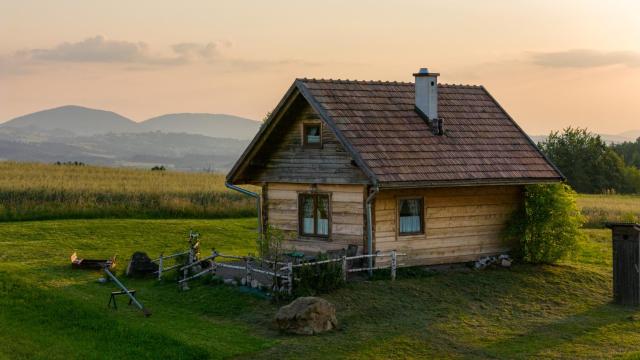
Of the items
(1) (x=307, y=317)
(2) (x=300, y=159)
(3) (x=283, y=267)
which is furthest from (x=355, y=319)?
(2) (x=300, y=159)

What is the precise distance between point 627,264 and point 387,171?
24.4 feet

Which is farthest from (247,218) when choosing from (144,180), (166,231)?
(144,180)

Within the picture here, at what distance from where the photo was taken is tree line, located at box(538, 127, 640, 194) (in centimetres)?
8444

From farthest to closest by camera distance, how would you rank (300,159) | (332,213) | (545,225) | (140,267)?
(545,225) < (300,159) < (140,267) < (332,213)

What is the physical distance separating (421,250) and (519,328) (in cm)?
574

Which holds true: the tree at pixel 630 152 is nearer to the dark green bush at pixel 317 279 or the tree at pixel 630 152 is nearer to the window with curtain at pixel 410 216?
the window with curtain at pixel 410 216

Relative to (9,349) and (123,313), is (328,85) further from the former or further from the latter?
(9,349)

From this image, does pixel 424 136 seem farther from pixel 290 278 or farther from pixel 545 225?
pixel 290 278

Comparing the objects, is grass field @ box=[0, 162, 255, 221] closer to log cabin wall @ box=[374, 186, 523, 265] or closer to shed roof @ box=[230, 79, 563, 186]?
shed roof @ box=[230, 79, 563, 186]

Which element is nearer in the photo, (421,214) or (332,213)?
(332,213)

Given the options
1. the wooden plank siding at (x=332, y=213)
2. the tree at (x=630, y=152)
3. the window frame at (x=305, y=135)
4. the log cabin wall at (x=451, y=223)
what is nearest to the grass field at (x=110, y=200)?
the wooden plank siding at (x=332, y=213)

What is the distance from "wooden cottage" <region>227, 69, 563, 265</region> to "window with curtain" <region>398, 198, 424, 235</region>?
0.03 metres

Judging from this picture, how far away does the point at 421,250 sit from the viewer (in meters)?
27.1

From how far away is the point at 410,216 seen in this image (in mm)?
27078
